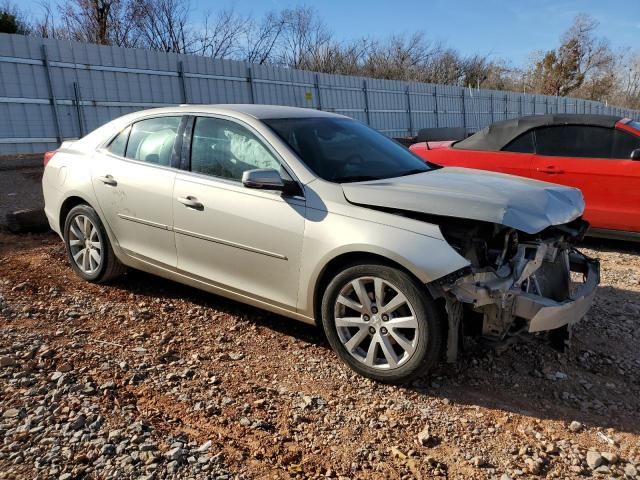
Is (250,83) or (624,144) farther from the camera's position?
(250,83)

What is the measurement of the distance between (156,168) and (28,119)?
8627 mm

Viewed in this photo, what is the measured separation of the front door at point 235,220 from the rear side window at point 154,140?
26 cm

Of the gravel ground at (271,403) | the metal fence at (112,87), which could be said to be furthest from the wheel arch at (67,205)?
the metal fence at (112,87)

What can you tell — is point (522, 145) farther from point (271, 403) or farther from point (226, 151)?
point (271, 403)

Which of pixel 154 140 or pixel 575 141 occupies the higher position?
pixel 154 140

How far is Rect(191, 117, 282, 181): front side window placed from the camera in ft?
12.5

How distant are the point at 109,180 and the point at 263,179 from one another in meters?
1.76

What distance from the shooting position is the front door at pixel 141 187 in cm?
420

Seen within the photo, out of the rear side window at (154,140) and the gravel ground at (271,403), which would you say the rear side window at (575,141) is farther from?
the rear side window at (154,140)

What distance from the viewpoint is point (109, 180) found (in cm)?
455

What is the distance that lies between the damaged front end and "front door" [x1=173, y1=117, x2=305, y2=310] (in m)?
1.00

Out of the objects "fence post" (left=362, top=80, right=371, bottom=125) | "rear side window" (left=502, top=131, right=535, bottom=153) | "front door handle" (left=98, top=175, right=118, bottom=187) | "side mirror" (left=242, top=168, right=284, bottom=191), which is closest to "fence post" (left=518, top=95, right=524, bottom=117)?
"fence post" (left=362, top=80, right=371, bottom=125)

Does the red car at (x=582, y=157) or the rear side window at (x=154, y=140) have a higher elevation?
the rear side window at (x=154, y=140)

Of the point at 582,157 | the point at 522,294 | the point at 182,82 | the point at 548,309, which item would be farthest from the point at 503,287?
the point at 182,82
